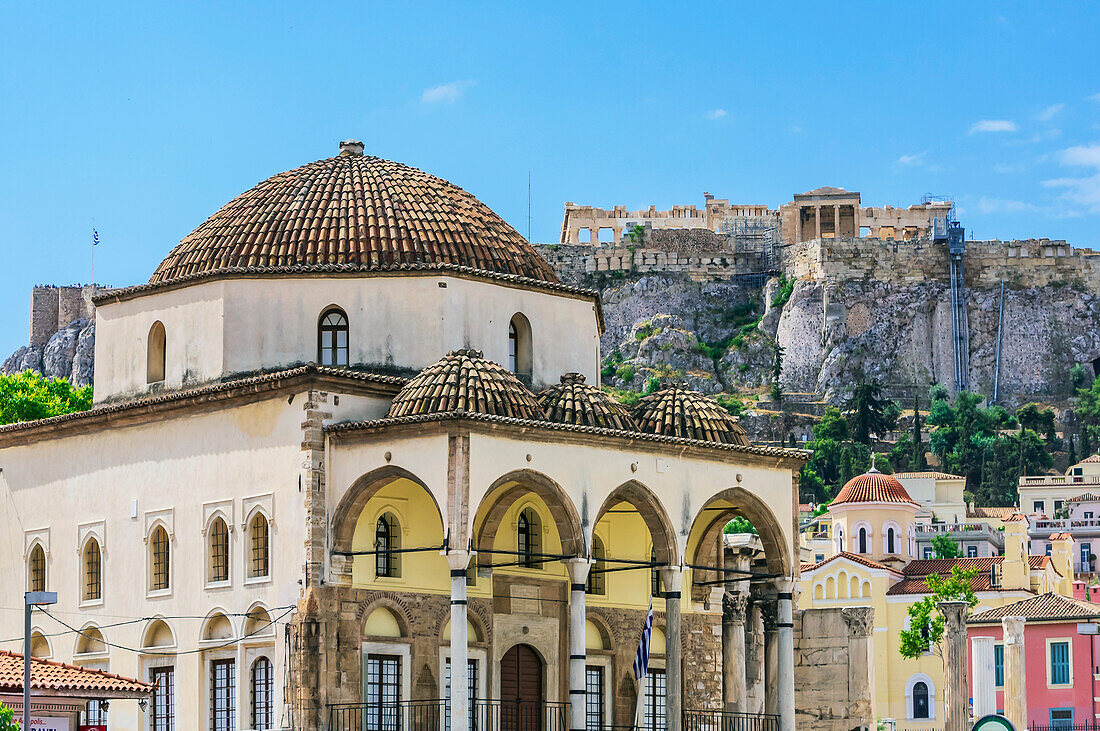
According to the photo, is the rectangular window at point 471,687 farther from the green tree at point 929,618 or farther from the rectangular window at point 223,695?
the green tree at point 929,618

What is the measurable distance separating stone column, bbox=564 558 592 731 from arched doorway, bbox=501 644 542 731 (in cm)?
257

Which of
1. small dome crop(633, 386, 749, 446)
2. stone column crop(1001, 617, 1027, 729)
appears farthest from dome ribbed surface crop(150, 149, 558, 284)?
stone column crop(1001, 617, 1027, 729)

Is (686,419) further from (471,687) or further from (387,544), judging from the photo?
(471,687)

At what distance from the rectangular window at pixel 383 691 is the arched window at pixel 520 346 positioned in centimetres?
612

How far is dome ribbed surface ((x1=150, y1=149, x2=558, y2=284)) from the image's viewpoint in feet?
116

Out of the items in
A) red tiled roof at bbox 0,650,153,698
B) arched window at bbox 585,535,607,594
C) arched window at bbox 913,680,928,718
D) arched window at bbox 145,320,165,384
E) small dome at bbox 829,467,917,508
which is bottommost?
arched window at bbox 913,680,928,718

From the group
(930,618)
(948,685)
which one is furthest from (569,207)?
(948,685)

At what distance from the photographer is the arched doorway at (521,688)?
34219 mm

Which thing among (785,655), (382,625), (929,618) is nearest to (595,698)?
(785,655)

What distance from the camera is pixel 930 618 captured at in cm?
7125

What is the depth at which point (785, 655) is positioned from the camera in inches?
1372

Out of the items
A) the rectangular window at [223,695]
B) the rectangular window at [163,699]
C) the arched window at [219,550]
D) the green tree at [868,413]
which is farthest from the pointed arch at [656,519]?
the green tree at [868,413]

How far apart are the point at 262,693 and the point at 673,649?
6.64 meters

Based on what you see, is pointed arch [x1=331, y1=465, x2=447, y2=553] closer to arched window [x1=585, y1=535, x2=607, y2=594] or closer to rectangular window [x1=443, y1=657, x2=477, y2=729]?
rectangular window [x1=443, y1=657, x2=477, y2=729]
